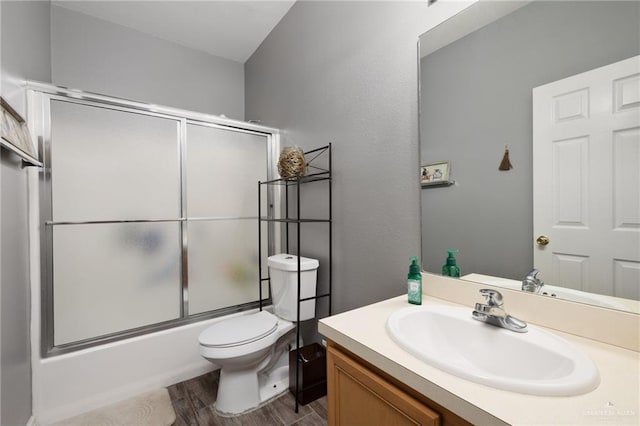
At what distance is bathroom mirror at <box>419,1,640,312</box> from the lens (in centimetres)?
78

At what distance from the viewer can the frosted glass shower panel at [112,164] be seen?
1623 millimetres

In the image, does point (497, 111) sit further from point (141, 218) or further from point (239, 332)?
point (141, 218)

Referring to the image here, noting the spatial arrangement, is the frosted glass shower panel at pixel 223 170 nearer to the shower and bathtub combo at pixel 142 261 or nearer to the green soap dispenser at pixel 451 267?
the shower and bathtub combo at pixel 142 261

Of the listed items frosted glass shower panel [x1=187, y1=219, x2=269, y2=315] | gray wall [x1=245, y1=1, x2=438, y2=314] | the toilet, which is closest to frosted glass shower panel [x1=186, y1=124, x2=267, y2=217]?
frosted glass shower panel [x1=187, y1=219, x2=269, y2=315]

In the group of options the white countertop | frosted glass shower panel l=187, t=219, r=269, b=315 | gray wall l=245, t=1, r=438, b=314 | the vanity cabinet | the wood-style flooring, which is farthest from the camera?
frosted glass shower panel l=187, t=219, r=269, b=315

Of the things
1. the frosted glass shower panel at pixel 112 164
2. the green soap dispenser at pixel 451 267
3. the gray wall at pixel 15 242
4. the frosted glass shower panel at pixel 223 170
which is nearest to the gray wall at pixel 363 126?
the green soap dispenser at pixel 451 267

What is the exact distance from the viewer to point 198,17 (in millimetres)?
2250

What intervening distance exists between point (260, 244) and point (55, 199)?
128 cm

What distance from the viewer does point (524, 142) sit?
0.95 metres

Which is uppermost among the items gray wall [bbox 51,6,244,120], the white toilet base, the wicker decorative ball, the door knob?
gray wall [bbox 51,6,244,120]

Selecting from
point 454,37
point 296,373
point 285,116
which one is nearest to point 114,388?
point 296,373

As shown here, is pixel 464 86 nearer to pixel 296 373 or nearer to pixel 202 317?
pixel 296 373

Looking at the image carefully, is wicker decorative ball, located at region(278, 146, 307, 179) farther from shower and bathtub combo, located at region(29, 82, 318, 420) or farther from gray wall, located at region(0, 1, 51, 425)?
gray wall, located at region(0, 1, 51, 425)

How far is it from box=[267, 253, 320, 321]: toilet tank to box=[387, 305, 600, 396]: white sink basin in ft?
2.70
